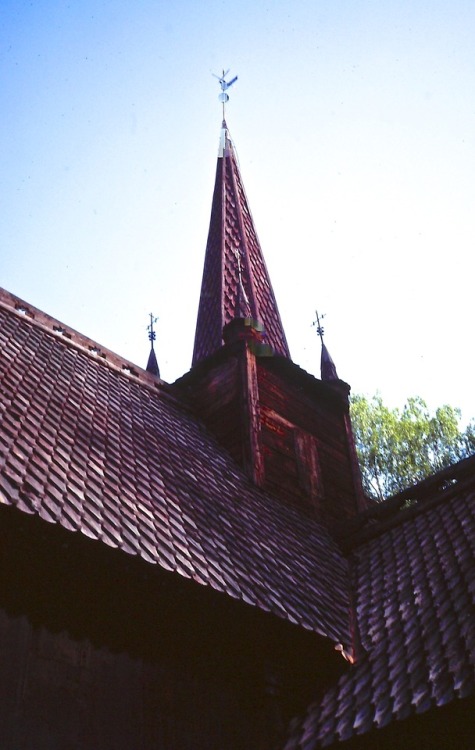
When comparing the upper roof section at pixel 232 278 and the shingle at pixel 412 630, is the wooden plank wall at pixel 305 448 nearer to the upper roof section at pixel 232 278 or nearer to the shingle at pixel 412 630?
the upper roof section at pixel 232 278

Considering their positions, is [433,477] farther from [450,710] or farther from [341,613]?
[450,710]

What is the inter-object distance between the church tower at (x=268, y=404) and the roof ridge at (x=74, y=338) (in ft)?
3.84

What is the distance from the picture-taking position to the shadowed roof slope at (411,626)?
4590 mm

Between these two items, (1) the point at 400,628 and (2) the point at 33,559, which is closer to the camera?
(2) the point at 33,559

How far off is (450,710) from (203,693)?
1975mm

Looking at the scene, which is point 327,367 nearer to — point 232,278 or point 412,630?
point 232,278

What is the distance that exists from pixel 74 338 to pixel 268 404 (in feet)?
9.99

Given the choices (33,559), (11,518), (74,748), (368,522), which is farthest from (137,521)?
(368,522)

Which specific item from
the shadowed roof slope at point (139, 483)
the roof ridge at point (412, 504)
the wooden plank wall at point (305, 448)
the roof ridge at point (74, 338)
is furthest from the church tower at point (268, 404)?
the roof ridge at point (74, 338)

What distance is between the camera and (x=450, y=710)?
4301mm

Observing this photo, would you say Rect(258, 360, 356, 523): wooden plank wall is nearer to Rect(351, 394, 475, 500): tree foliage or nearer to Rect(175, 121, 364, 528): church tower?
Rect(175, 121, 364, 528): church tower

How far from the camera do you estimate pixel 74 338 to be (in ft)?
29.5

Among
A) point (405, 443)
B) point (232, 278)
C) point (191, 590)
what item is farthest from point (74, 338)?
point (405, 443)

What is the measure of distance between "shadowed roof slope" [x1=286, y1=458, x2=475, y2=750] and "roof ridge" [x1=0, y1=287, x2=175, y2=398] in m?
4.00
